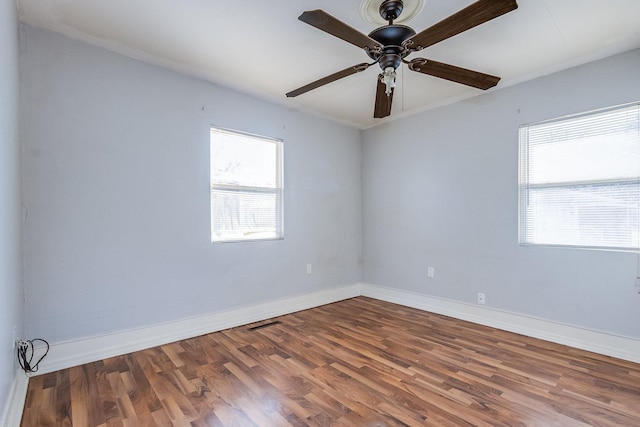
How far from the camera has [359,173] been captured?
473 centimetres

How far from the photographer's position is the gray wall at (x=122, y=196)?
2326 mm

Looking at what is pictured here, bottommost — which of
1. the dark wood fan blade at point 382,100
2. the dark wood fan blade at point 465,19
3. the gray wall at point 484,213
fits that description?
the gray wall at point 484,213

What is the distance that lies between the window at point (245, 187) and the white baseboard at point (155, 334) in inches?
31.7

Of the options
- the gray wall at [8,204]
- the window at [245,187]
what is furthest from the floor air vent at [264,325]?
the gray wall at [8,204]

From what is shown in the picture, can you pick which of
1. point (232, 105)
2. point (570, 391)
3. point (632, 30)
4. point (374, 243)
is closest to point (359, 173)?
point (374, 243)

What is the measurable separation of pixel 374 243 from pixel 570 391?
8.95 ft

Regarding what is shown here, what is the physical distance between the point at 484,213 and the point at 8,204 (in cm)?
388

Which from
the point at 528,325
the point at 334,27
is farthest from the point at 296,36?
the point at 528,325

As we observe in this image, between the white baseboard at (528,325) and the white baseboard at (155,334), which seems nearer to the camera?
the white baseboard at (155,334)

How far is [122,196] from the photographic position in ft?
8.71

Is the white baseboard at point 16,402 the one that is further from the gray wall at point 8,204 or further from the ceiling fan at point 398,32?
the ceiling fan at point 398,32

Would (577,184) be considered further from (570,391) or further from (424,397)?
(424,397)

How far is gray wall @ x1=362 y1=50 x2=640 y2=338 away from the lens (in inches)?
105

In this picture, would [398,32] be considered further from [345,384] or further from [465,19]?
[345,384]
